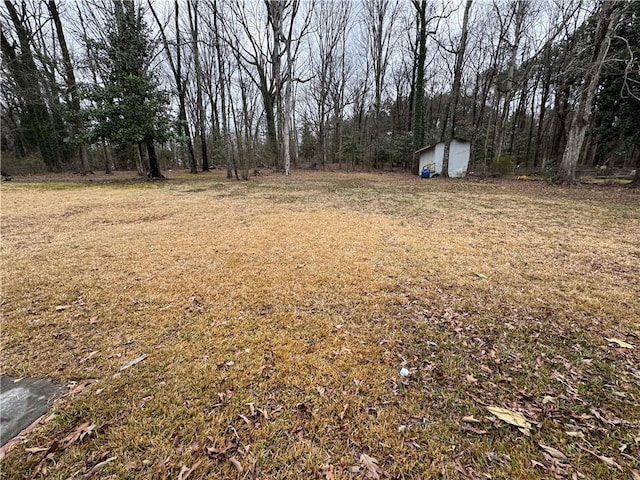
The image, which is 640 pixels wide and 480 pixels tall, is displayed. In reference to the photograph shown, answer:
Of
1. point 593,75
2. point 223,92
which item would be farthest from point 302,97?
point 593,75

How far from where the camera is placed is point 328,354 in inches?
76.0

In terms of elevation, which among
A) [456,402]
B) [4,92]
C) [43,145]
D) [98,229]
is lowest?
[456,402]

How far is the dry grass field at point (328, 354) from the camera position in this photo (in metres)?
1.27

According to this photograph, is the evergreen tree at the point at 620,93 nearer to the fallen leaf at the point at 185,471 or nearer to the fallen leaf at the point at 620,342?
the fallen leaf at the point at 620,342

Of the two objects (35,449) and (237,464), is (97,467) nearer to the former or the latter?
(35,449)

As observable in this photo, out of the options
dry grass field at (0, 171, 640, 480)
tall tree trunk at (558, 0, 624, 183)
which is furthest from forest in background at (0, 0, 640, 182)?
dry grass field at (0, 171, 640, 480)

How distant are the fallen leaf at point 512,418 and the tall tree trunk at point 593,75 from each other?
11.8 metres

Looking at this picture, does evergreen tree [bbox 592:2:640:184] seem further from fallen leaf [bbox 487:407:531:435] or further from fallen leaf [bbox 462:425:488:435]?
fallen leaf [bbox 462:425:488:435]

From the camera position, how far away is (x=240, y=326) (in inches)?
88.2

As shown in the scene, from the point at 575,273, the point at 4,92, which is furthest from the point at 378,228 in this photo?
the point at 4,92

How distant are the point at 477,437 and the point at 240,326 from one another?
1705 millimetres

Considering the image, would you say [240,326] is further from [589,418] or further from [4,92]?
[4,92]

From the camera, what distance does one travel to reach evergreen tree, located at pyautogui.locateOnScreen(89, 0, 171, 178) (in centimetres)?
1084

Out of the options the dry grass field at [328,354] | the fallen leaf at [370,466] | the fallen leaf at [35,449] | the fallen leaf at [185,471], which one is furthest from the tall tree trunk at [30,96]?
the fallen leaf at [370,466]
